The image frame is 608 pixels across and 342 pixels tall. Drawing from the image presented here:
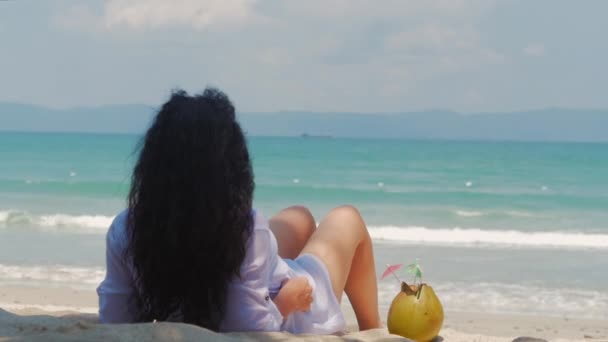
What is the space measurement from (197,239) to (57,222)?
12.0 meters

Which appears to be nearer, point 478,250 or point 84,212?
point 478,250

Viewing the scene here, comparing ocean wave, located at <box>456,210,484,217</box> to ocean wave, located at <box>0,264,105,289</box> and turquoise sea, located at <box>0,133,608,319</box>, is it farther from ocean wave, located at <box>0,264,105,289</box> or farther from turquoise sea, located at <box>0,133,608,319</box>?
ocean wave, located at <box>0,264,105,289</box>

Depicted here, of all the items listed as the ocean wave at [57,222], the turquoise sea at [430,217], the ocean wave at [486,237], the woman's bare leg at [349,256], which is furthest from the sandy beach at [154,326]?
the ocean wave at [57,222]

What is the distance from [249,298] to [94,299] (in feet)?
13.1

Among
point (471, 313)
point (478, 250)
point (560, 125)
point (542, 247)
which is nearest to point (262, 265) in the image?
point (471, 313)

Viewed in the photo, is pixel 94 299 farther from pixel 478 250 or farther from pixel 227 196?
pixel 478 250

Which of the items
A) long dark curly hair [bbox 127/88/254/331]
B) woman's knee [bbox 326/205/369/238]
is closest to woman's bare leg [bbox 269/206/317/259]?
woman's knee [bbox 326/205/369/238]

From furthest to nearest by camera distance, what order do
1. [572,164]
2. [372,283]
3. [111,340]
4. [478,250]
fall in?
[572,164] → [478,250] → [372,283] → [111,340]

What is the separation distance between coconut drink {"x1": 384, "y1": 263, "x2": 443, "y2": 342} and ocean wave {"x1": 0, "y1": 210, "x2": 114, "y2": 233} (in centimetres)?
979

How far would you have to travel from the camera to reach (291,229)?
3916 mm

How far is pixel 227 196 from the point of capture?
9.40 ft

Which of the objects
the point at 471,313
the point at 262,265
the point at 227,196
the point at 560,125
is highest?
the point at 560,125

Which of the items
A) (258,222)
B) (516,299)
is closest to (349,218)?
(258,222)

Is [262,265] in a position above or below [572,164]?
below
